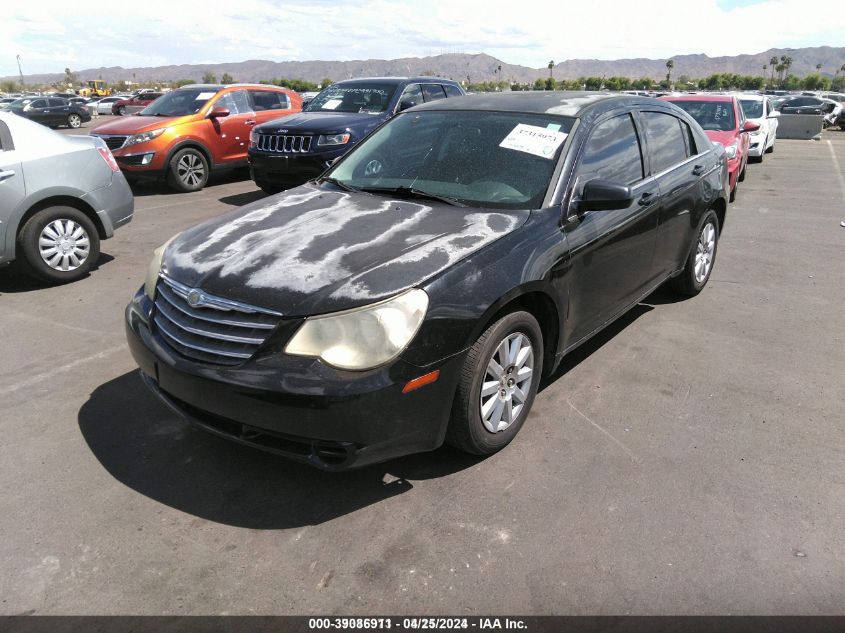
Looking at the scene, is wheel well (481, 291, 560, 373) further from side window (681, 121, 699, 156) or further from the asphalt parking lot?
side window (681, 121, 699, 156)

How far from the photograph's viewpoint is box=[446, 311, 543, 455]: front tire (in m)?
2.91

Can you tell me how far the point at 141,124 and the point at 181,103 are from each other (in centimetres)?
101

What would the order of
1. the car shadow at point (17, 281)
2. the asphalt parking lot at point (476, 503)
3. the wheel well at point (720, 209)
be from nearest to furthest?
the asphalt parking lot at point (476, 503) → the wheel well at point (720, 209) → the car shadow at point (17, 281)

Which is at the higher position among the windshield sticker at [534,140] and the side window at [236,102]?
the side window at [236,102]

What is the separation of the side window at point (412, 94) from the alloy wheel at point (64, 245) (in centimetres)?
542

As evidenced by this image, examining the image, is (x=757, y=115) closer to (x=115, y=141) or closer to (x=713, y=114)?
(x=713, y=114)

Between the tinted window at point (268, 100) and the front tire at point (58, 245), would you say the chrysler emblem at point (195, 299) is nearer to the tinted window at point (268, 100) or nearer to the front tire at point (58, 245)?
the front tire at point (58, 245)

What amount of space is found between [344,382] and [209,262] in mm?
1058

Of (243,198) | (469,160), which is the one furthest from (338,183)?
(243,198)

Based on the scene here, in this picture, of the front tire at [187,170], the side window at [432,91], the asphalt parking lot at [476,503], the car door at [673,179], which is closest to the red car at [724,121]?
the side window at [432,91]

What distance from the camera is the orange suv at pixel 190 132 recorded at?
1010cm

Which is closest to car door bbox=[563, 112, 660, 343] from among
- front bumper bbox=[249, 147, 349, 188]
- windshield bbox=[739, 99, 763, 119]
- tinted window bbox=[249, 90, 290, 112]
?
front bumper bbox=[249, 147, 349, 188]

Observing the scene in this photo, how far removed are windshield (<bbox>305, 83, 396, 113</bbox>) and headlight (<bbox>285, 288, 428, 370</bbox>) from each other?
766 centimetres

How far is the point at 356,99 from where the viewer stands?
395 inches
